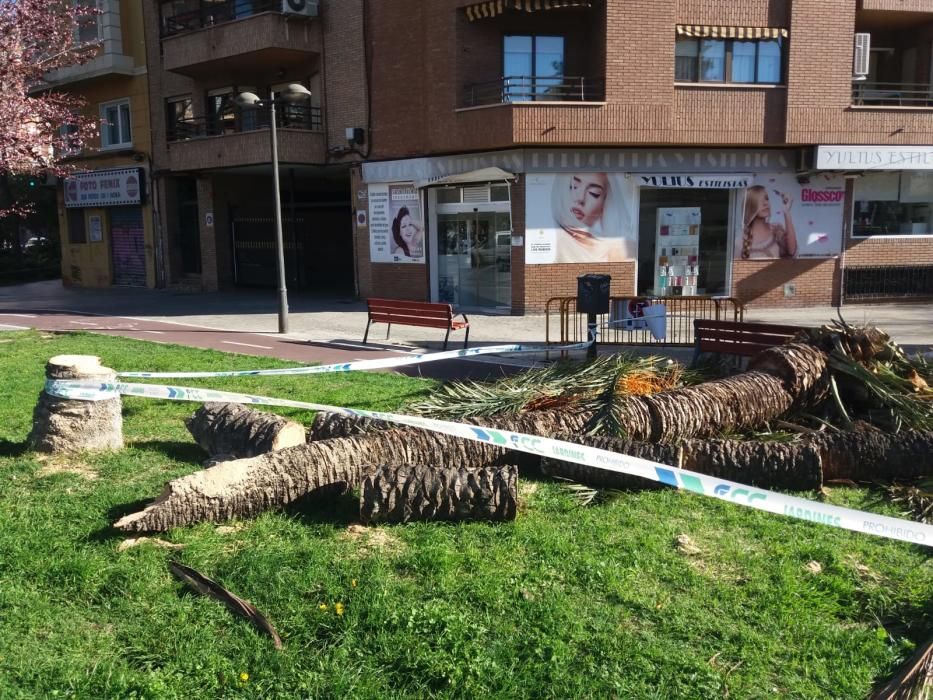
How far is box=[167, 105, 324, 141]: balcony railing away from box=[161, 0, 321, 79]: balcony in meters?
1.32

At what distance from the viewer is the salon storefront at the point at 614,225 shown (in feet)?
60.8

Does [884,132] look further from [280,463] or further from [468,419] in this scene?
[280,463]

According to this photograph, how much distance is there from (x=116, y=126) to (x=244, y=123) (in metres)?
6.38

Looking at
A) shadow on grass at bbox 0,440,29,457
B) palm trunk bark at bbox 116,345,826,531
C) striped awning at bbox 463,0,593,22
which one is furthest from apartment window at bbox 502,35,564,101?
shadow on grass at bbox 0,440,29,457

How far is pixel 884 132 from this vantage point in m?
18.9

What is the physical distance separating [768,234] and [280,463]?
1701 centimetres

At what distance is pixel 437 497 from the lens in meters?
4.92

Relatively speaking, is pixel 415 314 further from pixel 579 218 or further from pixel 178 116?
pixel 178 116

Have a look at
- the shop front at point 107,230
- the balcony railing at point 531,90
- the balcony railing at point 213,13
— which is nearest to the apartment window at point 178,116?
the shop front at point 107,230

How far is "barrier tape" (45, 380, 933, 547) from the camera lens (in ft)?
13.3

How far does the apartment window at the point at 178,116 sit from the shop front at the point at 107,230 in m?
1.76

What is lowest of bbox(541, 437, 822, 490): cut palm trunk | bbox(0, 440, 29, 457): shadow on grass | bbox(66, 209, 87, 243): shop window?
bbox(0, 440, 29, 457): shadow on grass

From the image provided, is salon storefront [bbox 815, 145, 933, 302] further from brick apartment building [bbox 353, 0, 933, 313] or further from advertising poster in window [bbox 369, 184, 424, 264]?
advertising poster in window [bbox 369, 184, 424, 264]

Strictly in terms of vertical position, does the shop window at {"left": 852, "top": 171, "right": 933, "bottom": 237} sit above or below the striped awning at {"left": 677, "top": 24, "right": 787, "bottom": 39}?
below
